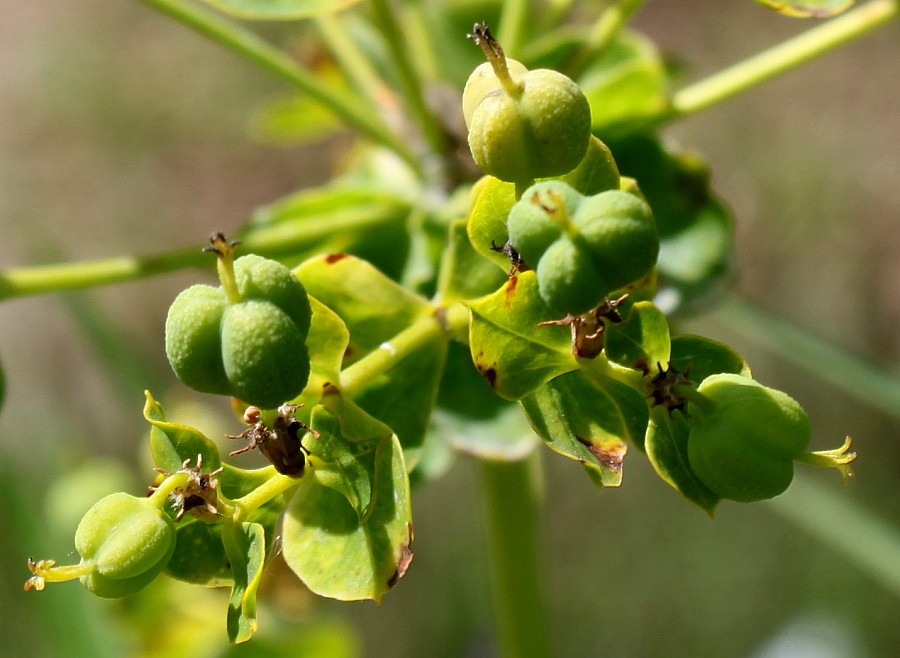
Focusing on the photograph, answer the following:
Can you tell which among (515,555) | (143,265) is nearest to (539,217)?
(143,265)

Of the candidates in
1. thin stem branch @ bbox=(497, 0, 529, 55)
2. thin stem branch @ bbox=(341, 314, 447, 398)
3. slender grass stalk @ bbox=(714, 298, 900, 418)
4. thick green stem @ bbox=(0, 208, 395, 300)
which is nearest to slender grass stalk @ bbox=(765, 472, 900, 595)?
slender grass stalk @ bbox=(714, 298, 900, 418)

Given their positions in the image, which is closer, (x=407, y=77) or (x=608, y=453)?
(x=608, y=453)

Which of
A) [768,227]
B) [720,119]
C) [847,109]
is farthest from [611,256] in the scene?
[847,109]

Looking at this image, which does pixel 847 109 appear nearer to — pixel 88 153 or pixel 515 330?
pixel 88 153

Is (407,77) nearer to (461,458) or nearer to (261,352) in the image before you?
(261,352)

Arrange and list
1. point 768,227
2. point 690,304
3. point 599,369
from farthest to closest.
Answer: point 768,227
point 690,304
point 599,369

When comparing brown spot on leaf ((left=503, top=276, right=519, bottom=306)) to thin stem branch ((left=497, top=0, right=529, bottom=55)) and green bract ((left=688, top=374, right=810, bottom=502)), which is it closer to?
green bract ((left=688, top=374, right=810, bottom=502))
